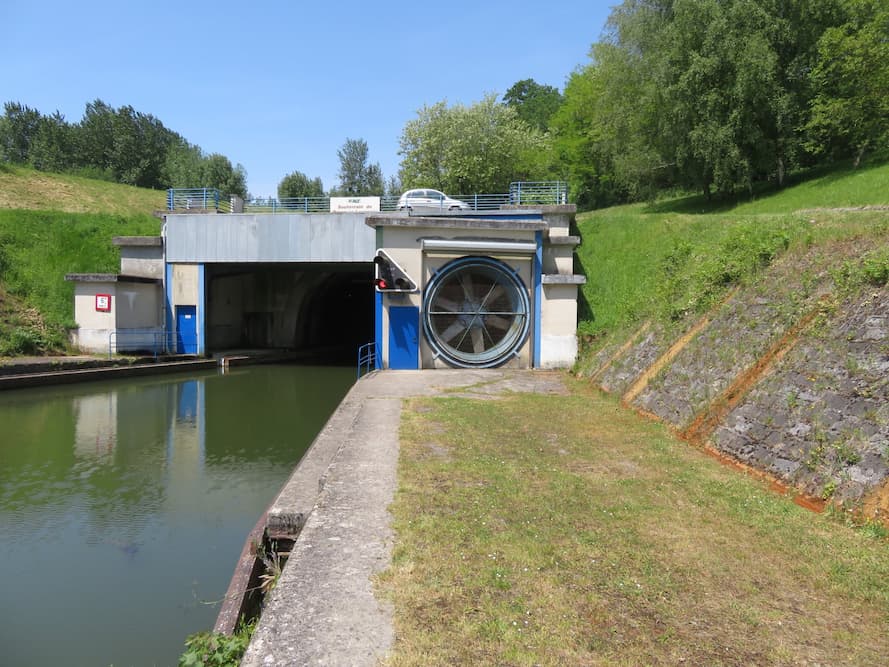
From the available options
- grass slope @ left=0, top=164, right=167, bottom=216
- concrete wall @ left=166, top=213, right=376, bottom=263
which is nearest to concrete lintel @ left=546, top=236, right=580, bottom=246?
concrete wall @ left=166, top=213, right=376, bottom=263

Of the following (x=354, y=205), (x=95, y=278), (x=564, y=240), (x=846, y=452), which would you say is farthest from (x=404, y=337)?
(x=846, y=452)

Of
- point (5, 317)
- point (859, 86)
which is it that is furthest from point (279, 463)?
point (859, 86)

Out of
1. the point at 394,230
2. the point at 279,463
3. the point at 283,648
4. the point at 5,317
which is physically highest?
the point at 394,230

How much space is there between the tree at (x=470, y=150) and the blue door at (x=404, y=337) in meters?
25.0

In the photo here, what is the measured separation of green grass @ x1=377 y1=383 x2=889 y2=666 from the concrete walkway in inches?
6.7

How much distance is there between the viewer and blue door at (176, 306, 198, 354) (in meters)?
23.6

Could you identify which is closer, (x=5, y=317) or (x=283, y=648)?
(x=283, y=648)

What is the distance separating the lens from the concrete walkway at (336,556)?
3334 millimetres

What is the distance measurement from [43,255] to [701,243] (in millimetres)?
24968

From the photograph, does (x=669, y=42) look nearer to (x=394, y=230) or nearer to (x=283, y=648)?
(x=394, y=230)

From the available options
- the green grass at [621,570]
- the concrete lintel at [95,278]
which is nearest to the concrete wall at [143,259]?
the concrete lintel at [95,278]

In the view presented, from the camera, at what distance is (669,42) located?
23516 millimetres

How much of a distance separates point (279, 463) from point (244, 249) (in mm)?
13598

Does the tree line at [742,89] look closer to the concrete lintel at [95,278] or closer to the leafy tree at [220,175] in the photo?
the concrete lintel at [95,278]
